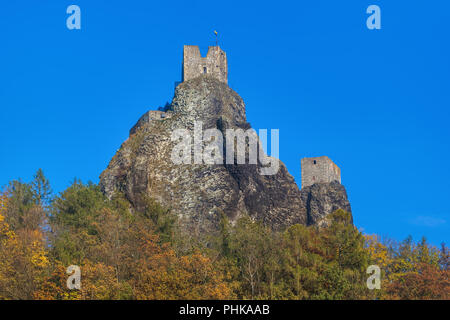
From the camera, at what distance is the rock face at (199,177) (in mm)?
74938

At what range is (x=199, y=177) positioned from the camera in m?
76.5

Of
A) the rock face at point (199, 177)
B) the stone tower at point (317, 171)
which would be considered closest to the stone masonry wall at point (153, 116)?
the rock face at point (199, 177)

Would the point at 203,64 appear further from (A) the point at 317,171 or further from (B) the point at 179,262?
(B) the point at 179,262

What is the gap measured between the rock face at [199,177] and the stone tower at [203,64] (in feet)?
5.91

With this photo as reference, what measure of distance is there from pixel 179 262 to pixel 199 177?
2503 cm

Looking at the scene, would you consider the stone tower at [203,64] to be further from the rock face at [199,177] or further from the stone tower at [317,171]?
the stone tower at [317,171]

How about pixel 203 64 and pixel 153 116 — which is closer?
pixel 153 116

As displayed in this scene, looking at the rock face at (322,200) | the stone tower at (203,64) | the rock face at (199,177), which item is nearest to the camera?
the rock face at (199,177)

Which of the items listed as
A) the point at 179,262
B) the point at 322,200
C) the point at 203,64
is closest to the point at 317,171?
the point at 322,200

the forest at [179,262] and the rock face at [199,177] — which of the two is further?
the rock face at [199,177]

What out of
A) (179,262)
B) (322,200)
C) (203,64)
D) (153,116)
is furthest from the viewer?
(322,200)

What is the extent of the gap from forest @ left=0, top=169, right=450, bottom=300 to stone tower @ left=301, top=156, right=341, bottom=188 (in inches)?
1245
